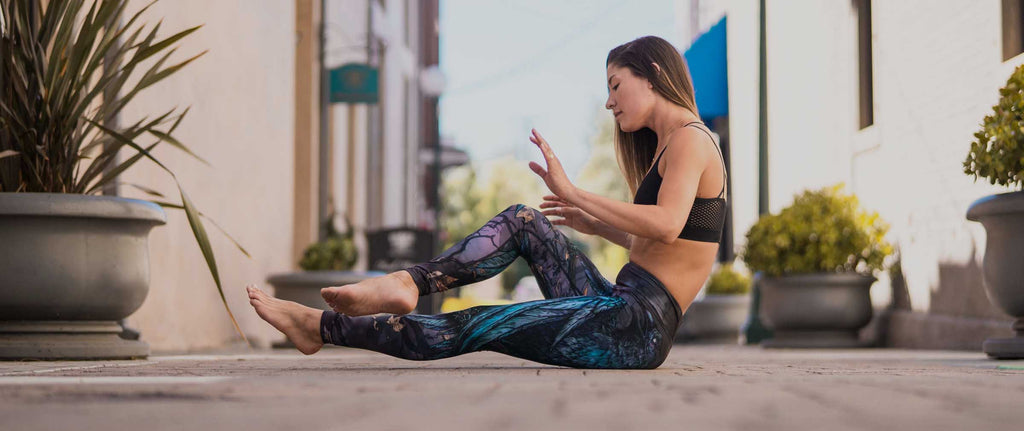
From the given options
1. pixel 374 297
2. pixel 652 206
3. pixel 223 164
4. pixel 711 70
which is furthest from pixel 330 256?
pixel 711 70

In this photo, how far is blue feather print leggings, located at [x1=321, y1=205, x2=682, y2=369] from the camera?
342 cm

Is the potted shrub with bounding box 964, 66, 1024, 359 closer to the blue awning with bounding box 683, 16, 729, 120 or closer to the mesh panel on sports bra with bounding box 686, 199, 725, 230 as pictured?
the mesh panel on sports bra with bounding box 686, 199, 725, 230

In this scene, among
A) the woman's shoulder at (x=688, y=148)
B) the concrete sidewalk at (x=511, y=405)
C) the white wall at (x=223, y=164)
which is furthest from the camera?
the white wall at (x=223, y=164)

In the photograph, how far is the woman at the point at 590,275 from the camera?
3400 mm

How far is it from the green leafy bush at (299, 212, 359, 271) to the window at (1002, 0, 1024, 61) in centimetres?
505

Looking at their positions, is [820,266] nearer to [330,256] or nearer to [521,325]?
[330,256]

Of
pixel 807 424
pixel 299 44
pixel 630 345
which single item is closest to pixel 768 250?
pixel 630 345

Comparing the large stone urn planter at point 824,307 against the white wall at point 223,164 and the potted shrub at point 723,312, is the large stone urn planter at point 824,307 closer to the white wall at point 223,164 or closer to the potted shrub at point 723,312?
the potted shrub at point 723,312

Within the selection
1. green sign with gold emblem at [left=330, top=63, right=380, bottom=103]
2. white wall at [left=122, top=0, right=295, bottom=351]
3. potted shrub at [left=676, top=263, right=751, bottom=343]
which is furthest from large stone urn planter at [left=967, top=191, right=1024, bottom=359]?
green sign with gold emblem at [left=330, top=63, right=380, bottom=103]

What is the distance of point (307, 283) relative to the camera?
27.5 feet

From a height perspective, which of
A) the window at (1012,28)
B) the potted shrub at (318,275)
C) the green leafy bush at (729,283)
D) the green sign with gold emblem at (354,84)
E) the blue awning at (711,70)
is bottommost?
the green leafy bush at (729,283)

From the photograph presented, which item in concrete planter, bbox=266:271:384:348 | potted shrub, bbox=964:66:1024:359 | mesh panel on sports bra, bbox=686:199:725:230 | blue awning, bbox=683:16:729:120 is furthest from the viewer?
blue awning, bbox=683:16:729:120

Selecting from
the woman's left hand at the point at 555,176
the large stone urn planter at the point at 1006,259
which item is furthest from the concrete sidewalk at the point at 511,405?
the large stone urn planter at the point at 1006,259

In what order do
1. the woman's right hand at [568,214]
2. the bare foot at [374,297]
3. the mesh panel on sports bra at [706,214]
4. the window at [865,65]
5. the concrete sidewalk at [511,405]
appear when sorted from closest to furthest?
the concrete sidewalk at [511,405]
the bare foot at [374,297]
the mesh panel on sports bra at [706,214]
the woman's right hand at [568,214]
the window at [865,65]
